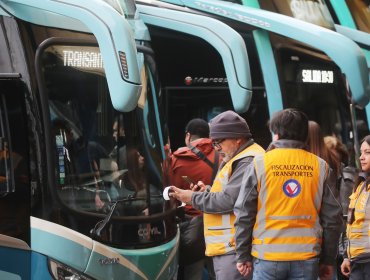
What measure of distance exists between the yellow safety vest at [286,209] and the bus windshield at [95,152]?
3.43 feet

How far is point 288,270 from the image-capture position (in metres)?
4.96

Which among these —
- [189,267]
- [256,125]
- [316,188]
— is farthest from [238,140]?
[256,125]

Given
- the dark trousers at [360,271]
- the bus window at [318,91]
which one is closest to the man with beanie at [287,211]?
the dark trousers at [360,271]

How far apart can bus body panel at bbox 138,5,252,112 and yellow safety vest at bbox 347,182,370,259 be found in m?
1.10

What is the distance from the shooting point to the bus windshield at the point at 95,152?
209 inches

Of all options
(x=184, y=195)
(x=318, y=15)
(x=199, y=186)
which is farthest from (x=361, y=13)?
(x=184, y=195)

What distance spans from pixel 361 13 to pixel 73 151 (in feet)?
27.2

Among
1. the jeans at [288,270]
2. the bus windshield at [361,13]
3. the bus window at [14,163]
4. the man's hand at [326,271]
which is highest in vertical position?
the bus windshield at [361,13]

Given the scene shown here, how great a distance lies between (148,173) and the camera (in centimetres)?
593

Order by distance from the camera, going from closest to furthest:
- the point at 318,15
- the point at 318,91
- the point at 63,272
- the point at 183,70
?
the point at 63,272 → the point at 183,70 → the point at 318,91 → the point at 318,15

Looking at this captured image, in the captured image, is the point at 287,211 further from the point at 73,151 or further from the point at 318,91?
the point at 318,91

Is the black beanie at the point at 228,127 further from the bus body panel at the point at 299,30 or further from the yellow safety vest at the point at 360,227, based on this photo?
the bus body panel at the point at 299,30

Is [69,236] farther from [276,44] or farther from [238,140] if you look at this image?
[276,44]

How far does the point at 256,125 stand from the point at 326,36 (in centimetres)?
127
